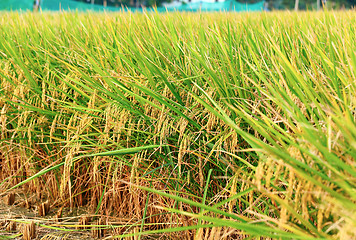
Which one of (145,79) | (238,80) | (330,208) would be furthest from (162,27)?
(330,208)

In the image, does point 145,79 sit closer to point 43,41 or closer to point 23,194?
point 43,41

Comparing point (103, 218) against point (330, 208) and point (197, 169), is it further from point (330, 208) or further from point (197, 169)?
point (330, 208)

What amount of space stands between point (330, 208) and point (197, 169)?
720 millimetres

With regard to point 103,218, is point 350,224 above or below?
above

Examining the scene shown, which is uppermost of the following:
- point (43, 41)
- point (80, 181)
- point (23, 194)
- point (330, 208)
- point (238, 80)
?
point (43, 41)

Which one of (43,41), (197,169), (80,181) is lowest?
(80,181)

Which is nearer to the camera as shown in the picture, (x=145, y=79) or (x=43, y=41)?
(x=145, y=79)

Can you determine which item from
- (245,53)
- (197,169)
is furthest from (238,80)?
(197,169)

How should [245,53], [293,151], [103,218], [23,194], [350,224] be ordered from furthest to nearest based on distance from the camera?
[23,194] → [103,218] → [245,53] → [293,151] → [350,224]

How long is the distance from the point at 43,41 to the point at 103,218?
1116mm

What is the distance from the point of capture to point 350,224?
62 centimetres

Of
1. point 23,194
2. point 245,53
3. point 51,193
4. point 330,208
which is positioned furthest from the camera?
point 23,194

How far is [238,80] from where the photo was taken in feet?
4.77

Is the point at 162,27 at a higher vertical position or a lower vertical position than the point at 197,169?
higher
